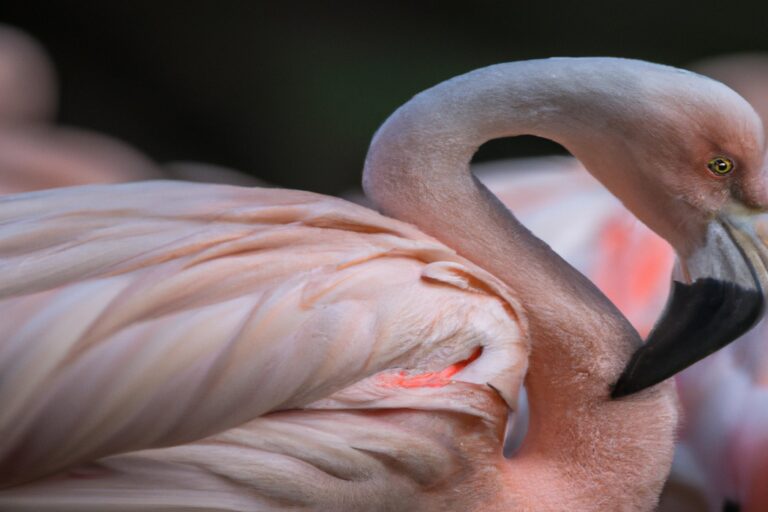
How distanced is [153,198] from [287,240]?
0.18 m

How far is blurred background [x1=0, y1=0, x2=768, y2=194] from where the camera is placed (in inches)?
151

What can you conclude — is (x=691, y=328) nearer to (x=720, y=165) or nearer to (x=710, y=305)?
(x=710, y=305)

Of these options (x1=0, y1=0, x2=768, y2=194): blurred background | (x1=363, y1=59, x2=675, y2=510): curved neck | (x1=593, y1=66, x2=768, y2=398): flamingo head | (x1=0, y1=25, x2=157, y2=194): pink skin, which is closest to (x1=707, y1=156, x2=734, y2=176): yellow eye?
(x1=593, y1=66, x2=768, y2=398): flamingo head

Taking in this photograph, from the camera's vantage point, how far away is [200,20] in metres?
3.85

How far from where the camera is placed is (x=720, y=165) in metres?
1.28

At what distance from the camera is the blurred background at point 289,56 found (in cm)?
384

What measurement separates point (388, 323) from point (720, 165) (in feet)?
1.40

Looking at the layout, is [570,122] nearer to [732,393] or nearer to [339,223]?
[339,223]

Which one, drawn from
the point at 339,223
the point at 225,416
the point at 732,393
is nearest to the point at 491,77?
the point at 339,223

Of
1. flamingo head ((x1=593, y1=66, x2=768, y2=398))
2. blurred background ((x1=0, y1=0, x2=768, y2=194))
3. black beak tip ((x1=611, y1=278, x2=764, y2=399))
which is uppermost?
flamingo head ((x1=593, y1=66, x2=768, y2=398))

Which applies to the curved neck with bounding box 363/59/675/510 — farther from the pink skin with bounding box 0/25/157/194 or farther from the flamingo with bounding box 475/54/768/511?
the pink skin with bounding box 0/25/157/194

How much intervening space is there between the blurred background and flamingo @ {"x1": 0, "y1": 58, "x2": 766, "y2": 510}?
98.3 inches

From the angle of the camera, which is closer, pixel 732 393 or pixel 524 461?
pixel 524 461

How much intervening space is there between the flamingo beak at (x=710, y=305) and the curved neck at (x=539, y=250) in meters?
0.03
